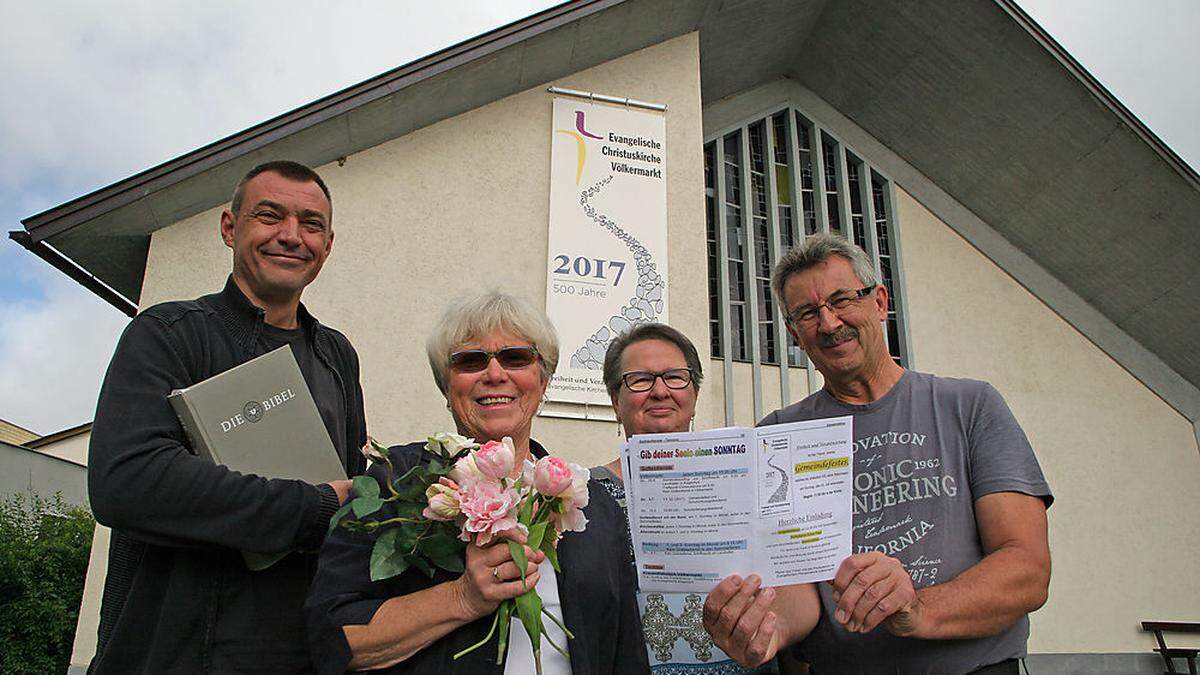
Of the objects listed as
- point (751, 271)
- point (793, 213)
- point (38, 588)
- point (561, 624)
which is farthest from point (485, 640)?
point (38, 588)

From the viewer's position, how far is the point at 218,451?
1768mm

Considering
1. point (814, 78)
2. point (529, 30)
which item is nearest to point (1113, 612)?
point (814, 78)

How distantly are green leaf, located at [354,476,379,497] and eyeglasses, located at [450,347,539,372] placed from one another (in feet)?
1.35

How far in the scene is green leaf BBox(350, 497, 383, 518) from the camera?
1478 mm

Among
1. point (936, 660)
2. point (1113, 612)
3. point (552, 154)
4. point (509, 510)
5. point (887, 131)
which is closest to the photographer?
point (509, 510)

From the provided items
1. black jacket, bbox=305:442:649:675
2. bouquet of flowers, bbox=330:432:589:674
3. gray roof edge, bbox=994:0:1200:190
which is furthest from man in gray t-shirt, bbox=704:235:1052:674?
gray roof edge, bbox=994:0:1200:190

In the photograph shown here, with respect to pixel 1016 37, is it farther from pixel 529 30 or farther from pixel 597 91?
pixel 529 30

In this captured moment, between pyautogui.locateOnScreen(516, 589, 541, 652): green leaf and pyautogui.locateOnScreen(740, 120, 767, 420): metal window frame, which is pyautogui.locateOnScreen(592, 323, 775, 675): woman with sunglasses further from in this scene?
pyautogui.locateOnScreen(740, 120, 767, 420): metal window frame

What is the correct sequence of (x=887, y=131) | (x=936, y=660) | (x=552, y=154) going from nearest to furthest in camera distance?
(x=936, y=660) → (x=552, y=154) → (x=887, y=131)

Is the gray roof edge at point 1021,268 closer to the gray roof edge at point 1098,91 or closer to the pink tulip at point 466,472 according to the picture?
the gray roof edge at point 1098,91

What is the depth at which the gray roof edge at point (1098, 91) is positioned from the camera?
8.02m

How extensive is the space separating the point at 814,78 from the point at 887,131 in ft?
3.81

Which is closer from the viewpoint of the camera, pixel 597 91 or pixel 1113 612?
pixel 597 91

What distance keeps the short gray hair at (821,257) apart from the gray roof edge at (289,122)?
5.29 metres
